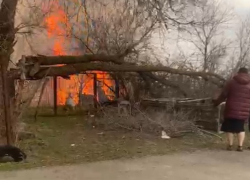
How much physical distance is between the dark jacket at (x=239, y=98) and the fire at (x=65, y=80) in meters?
7.94

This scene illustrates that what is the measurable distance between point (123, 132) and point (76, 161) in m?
3.70

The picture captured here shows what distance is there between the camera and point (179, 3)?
12141 mm

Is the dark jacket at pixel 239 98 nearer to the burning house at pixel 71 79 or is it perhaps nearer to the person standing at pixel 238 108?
the person standing at pixel 238 108

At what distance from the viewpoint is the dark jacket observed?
9096mm

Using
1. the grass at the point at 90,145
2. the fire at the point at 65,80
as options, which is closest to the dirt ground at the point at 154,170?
the grass at the point at 90,145

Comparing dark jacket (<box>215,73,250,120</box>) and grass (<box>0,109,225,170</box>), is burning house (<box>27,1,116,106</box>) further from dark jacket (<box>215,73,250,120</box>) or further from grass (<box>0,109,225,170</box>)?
dark jacket (<box>215,73,250,120</box>)

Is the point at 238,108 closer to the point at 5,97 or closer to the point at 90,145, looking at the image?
the point at 90,145

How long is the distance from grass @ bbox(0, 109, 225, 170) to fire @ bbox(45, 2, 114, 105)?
5317 millimetres

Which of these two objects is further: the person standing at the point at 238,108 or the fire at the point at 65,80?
the fire at the point at 65,80

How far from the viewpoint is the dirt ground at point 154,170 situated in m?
6.55

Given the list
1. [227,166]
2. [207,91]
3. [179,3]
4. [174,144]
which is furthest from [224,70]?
[227,166]

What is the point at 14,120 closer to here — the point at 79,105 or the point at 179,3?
the point at 179,3

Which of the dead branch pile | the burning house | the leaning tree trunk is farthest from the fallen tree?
the burning house

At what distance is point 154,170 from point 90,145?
109 inches
